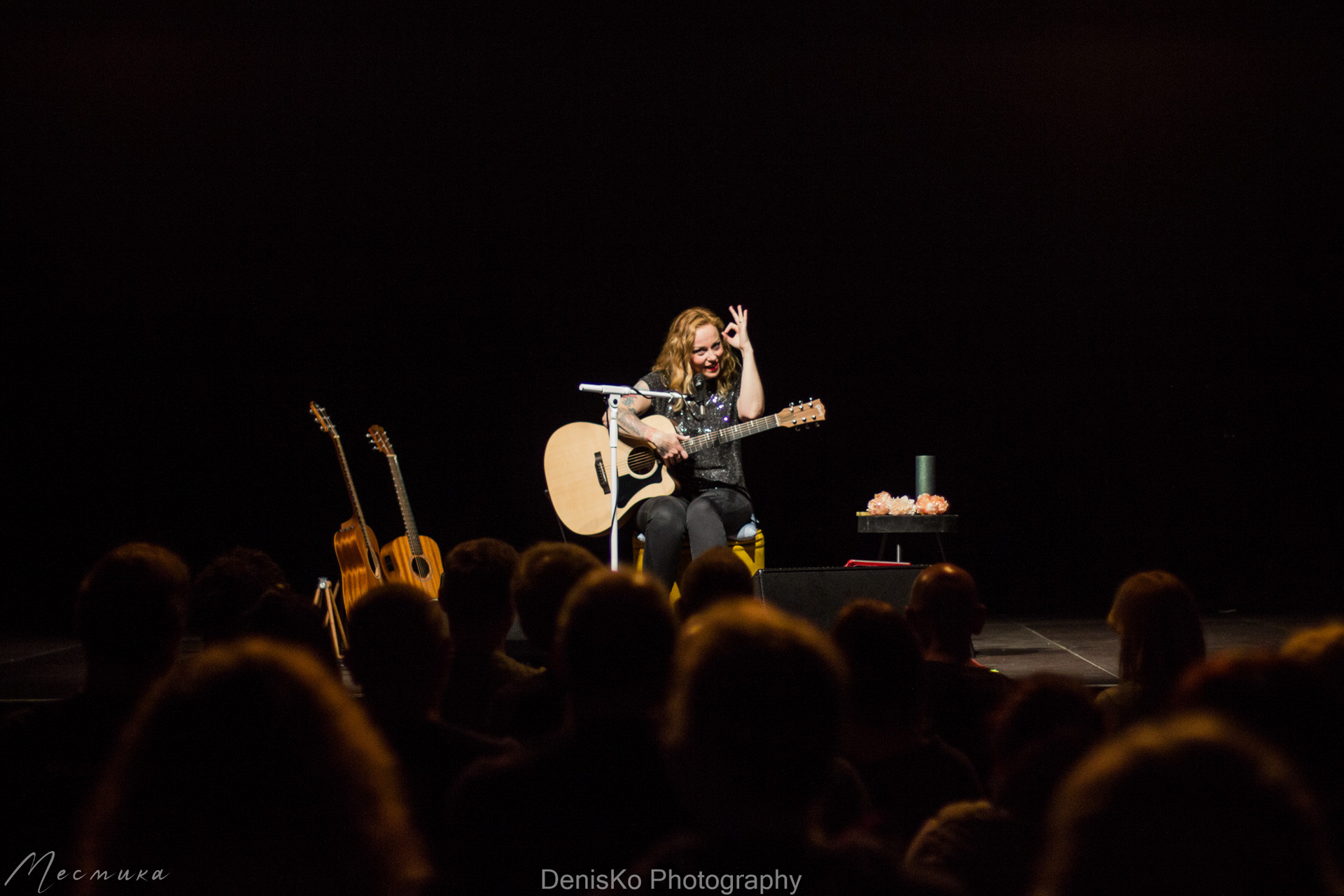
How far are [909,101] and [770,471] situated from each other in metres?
2.22

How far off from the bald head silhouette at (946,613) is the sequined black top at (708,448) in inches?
99.1

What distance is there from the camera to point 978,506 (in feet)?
19.9

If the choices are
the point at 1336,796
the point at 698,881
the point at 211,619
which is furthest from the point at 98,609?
the point at 1336,796

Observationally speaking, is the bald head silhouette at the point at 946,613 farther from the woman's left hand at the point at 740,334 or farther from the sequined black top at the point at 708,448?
the woman's left hand at the point at 740,334

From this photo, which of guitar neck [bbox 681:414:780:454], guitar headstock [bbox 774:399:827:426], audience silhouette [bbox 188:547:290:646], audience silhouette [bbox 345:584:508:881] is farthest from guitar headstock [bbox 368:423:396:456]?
audience silhouette [bbox 345:584:508:881]

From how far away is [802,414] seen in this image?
4.68 meters

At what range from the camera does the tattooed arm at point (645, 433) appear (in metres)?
4.66

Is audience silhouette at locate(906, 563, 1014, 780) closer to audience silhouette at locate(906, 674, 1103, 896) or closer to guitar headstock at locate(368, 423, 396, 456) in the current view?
audience silhouette at locate(906, 674, 1103, 896)

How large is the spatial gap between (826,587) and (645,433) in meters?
1.18

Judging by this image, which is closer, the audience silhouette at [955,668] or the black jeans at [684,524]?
the audience silhouette at [955,668]

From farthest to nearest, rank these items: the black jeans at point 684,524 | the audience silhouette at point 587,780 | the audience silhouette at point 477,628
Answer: the black jeans at point 684,524, the audience silhouette at point 477,628, the audience silhouette at point 587,780

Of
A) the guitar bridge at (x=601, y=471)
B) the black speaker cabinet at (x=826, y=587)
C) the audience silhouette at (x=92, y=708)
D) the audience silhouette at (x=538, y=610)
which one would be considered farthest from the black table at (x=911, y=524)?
the audience silhouette at (x=92, y=708)

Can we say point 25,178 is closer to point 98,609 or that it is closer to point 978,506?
point 98,609

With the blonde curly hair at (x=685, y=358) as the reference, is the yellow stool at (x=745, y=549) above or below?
below
